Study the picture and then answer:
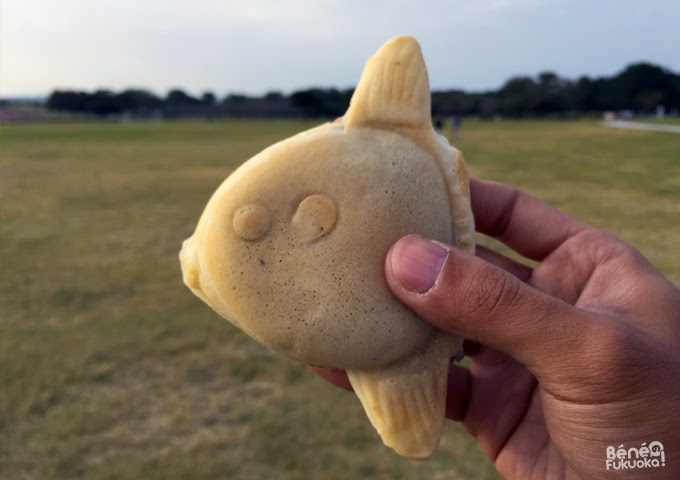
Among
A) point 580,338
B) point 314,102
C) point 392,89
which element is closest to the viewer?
point 580,338

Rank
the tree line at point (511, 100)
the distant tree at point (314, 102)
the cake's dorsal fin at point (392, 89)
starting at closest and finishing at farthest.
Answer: the cake's dorsal fin at point (392, 89)
the distant tree at point (314, 102)
the tree line at point (511, 100)

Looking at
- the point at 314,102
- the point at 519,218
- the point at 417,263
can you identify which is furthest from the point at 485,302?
the point at 314,102

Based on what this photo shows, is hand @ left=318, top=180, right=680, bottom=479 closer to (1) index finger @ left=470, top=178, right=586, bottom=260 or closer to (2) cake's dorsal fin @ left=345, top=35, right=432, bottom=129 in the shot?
(2) cake's dorsal fin @ left=345, top=35, right=432, bottom=129

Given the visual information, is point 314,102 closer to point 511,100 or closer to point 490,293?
point 511,100

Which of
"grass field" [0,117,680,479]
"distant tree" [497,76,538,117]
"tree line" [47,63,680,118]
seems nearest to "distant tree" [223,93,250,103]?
"tree line" [47,63,680,118]

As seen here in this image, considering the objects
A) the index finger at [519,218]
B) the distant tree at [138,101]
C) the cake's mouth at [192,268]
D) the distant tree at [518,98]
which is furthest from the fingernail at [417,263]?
the distant tree at [138,101]

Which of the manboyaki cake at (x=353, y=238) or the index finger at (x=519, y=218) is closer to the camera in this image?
the manboyaki cake at (x=353, y=238)

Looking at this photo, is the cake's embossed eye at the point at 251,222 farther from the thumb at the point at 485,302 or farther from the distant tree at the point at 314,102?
the distant tree at the point at 314,102
